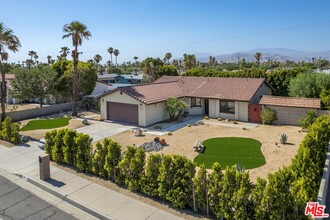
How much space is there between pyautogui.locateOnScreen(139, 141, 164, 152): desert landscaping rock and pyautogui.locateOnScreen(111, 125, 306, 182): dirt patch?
0.50 m

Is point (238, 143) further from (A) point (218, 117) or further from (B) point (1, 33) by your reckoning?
(B) point (1, 33)

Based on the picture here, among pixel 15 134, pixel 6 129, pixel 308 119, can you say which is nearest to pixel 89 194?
pixel 15 134

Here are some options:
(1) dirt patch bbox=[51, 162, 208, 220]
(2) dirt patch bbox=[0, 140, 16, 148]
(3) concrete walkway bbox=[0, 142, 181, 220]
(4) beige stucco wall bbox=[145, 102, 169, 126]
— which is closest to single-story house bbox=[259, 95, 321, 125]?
(4) beige stucco wall bbox=[145, 102, 169, 126]

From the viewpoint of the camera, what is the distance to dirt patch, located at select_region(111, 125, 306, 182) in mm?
16614

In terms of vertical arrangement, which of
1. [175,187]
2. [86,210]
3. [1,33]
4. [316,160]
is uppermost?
[1,33]

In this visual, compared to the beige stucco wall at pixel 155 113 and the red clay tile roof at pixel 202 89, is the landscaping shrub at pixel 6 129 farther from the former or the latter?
the beige stucco wall at pixel 155 113

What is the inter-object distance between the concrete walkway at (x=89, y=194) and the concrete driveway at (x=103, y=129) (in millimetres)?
6780

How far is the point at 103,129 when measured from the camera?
25.5 m

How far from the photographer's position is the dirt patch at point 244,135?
16614 mm

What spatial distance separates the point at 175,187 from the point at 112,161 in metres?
3.90

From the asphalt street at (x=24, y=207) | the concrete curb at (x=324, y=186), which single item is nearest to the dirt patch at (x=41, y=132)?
the asphalt street at (x=24, y=207)

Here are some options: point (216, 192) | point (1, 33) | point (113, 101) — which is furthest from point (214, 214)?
point (1, 33)

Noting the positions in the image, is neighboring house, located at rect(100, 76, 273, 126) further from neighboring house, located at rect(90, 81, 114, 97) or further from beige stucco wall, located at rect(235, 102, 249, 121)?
neighboring house, located at rect(90, 81, 114, 97)

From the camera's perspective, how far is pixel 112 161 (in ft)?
43.7
